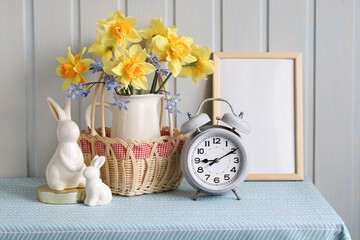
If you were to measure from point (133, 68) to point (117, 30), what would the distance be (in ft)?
0.42

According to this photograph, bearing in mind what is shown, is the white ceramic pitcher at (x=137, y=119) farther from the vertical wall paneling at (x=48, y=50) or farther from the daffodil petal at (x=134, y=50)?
the vertical wall paneling at (x=48, y=50)

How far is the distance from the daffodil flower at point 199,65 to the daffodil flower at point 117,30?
191mm

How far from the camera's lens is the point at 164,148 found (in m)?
1.40

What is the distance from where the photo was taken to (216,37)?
1.63 metres

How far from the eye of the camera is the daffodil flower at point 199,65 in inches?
56.5

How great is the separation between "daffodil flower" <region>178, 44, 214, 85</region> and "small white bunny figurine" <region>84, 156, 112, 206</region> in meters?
0.38

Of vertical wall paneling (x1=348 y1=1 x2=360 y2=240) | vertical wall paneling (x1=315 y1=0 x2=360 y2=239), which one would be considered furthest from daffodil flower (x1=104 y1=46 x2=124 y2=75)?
vertical wall paneling (x1=348 y1=1 x2=360 y2=240)

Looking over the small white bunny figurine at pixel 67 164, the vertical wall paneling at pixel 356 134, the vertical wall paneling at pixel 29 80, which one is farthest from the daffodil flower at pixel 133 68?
the vertical wall paneling at pixel 356 134

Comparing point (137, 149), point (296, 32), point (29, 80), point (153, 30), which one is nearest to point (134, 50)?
point (153, 30)

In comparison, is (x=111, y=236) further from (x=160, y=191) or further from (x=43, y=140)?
(x=43, y=140)

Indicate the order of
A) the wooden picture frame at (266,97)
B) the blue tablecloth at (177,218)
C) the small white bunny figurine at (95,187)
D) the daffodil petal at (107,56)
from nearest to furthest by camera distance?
the blue tablecloth at (177,218)
the small white bunny figurine at (95,187)
the daffodil petal at (107,56)
the wooden picture frame at (266,97)

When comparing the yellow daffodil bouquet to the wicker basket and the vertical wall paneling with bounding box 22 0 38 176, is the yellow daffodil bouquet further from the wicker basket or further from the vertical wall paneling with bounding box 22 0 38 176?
the vertical wall paneling with bounding box 22 0 38 176

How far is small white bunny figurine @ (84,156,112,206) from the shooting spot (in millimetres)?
1295

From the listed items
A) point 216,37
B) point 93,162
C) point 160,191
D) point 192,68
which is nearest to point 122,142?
point 93,162
